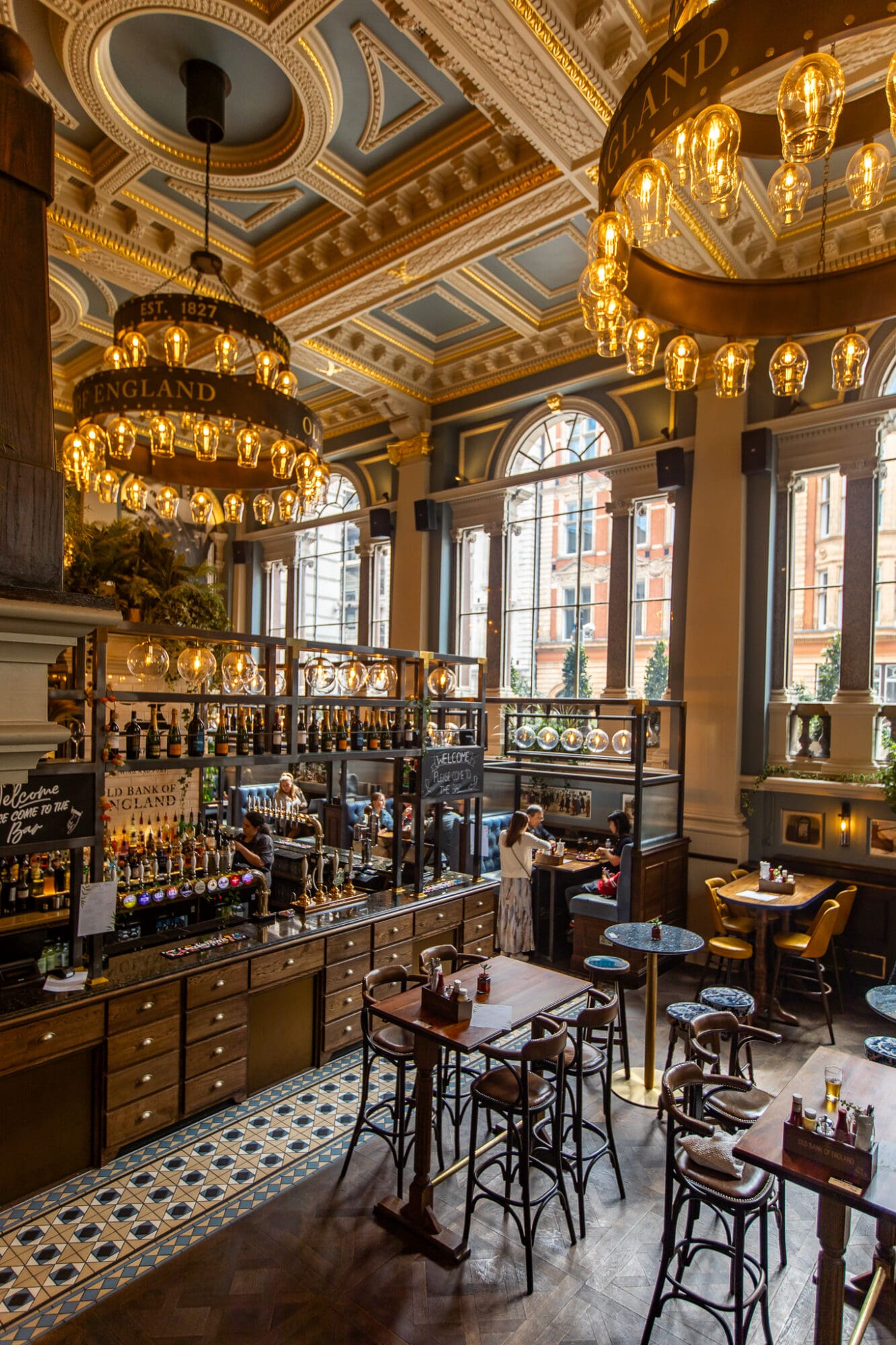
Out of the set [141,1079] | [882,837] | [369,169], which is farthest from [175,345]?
[882,837]

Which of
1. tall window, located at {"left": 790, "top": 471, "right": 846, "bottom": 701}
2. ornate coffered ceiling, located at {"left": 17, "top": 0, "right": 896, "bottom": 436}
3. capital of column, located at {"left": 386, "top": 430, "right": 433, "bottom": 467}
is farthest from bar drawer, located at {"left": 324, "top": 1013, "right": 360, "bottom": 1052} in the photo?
capital of column, located at {"left": 386, "top": 430, "right": 433, "bottom": 467}

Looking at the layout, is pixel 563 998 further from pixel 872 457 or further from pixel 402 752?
pixel 872 457

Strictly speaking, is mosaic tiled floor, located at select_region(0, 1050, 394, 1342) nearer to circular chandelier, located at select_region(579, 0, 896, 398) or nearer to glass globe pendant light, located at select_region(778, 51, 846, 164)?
circular chandelier, located at select_region(579, 0, 896, 398)

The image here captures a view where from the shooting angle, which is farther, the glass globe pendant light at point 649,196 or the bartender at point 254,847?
the bartender at point 254,847

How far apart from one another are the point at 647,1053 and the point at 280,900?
3.13 metres

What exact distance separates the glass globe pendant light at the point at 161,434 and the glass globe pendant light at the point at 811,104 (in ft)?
11.7

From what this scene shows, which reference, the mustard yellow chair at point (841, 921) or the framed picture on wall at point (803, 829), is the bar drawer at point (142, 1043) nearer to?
the mustard yellow chair at point (841, 921)

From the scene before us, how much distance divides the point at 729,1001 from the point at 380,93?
665 cm

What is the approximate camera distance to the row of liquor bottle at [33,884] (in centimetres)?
489

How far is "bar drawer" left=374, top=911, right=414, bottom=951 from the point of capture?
545cm

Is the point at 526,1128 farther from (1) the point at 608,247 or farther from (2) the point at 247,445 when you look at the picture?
(2) the point at 247,445

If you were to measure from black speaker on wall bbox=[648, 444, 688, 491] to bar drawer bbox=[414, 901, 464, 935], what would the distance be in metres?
4.78

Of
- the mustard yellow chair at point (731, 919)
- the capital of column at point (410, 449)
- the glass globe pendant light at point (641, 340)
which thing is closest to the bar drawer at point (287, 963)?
the mustard yellow chair at point (731, 919)

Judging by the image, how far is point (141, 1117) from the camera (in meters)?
4.07
